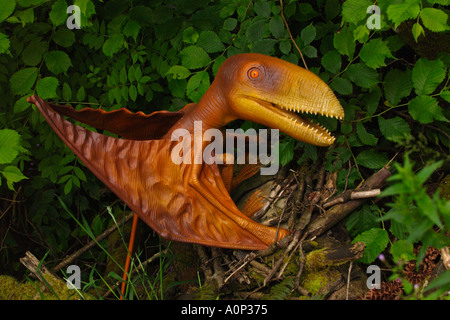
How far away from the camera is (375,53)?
1.64 metres

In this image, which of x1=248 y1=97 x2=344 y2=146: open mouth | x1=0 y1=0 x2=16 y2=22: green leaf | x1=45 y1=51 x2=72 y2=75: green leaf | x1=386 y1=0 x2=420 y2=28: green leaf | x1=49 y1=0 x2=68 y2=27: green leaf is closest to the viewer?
x1=386 y1=0 x2=420 y2=28: green leaf

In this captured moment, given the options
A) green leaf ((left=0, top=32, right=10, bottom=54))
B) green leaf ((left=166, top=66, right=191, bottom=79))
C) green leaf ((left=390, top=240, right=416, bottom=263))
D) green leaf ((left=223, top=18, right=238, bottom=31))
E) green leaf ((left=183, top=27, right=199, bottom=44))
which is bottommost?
green leaf ((left=390, top=240, right=416, bottom=263))

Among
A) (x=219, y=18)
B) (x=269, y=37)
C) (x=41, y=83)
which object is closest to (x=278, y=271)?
(x=269, y=37)

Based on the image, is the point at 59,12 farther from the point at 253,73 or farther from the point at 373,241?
the point at 373,241

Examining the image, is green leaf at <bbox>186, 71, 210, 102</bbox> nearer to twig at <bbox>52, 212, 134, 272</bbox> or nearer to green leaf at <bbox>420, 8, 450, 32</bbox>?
twig at <bbox>52, 212, 134, 272</bbox>

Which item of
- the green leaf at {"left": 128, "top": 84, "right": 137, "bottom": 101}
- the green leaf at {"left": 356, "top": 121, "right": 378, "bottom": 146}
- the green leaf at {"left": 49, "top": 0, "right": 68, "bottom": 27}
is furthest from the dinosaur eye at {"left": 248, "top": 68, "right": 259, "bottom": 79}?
the green leaf at {"left": 49, "top": 0, "right": 68, "bottom": 27}

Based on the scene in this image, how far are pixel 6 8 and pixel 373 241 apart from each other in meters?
1.54

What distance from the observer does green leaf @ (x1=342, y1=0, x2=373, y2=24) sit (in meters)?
1.54

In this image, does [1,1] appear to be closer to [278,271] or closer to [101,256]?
[101,256]

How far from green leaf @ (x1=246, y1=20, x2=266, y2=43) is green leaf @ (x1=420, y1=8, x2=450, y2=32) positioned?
57cm

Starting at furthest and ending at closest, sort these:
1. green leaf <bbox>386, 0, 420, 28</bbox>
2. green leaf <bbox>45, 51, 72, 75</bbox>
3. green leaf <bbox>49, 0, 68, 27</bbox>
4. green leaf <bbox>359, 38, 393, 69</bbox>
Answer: green leaf <bbox>45, 51, 72, 75</bbox>
green leaf <bbox>49, 0, 68, 27</bbox>
green leaf <bbox>359, 38, 393, 69</bbox>
green leaf <bbox>386, 0, 420, 28</bbox>

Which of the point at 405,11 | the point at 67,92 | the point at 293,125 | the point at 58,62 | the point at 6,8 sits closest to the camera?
the point at 405,11

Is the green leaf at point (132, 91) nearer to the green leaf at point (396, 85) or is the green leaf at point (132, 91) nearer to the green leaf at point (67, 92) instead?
the green leaf at point (67, 92)

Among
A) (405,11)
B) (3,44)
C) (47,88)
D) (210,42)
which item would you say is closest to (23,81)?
(47,88)
